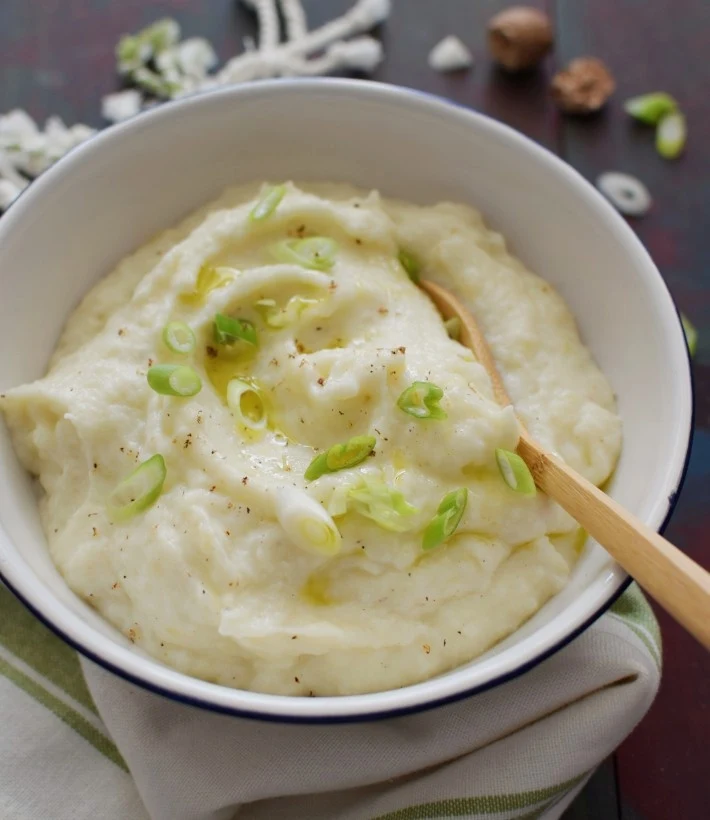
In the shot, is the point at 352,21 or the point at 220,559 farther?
the point at 352,21

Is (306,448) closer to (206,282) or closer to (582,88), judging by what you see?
(206,282)

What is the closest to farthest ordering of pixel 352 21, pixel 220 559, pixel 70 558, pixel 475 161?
1. pixel 220 559
2. pixel 70 558
3. pixel 475 161
4. pixel 352 21

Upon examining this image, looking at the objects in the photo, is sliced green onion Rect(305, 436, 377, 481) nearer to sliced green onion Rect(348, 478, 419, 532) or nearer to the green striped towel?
sliced green onion Rect(348, 478, 419, 532)

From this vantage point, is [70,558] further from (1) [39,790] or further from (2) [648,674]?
(2) [648,674]

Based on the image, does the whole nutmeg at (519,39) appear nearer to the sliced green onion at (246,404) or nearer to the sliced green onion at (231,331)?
the sliced green onion at (231,331)

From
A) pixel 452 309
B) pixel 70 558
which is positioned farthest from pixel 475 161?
pixel 70 558

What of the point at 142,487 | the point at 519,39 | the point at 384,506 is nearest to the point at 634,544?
the point at 384,506

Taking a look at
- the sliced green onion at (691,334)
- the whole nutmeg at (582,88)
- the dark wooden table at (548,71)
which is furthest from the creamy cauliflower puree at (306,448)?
the whole nutmeg at (582,88)
